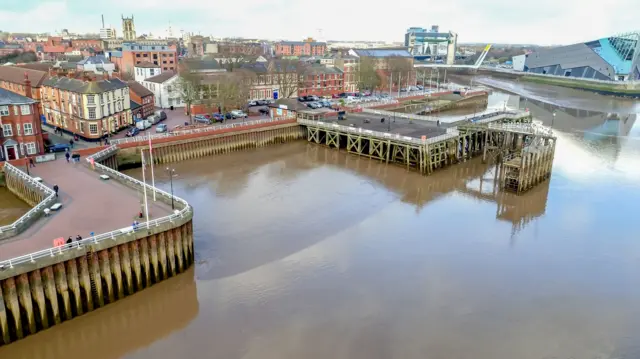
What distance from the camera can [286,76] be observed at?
68.8m

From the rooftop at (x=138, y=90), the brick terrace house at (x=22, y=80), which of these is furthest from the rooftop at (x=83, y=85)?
the rooftop at (x=138, y=90)

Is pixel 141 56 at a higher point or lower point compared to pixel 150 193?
higher

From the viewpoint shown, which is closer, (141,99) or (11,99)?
(11,99)

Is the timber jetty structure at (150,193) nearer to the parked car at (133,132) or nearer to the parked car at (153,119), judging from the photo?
the parked car at (133,132)

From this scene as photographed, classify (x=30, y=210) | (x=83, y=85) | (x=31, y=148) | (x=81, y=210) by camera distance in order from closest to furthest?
(x=81, y=210) → (x=30, y=210) → (x=31, y=148) → (x=83, y=85)

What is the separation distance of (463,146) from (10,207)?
38120 mm

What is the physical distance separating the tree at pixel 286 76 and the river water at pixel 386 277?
3284cm

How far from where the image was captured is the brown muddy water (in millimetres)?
28283

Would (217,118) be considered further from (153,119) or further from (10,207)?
(10,207)

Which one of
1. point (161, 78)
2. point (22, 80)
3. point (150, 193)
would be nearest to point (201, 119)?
point (161, 78)

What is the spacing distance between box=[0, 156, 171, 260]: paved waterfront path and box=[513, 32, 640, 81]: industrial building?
122 meters

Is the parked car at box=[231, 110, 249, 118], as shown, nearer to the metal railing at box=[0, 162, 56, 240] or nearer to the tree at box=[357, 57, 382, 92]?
the metal railing at box=[0, 162, 56, 240]

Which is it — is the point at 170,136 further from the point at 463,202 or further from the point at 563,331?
the point at 563,331

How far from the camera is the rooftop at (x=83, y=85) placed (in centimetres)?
4176
